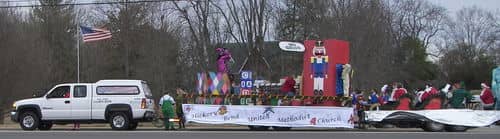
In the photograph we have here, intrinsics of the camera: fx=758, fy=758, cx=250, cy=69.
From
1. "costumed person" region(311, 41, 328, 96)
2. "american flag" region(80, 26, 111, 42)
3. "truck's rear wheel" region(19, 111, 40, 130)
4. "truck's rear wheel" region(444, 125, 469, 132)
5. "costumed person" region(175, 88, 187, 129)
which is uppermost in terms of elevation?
"american flag" region(80, 26, 111, 42)

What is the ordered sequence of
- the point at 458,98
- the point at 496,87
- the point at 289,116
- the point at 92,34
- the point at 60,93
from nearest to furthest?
the point at 289,116 < the point at 458,98 < the point at 60,93 < the point at 496,87 < the point at 92,34

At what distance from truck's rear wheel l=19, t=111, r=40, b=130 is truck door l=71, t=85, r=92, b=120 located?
1.33 metres

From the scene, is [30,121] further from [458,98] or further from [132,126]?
[458,98]

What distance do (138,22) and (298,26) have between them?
1318 centimetres

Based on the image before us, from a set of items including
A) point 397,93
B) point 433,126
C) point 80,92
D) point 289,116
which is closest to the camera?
point 433,126

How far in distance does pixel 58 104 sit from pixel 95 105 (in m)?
1.32

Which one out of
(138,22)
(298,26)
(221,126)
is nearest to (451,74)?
(298,26)

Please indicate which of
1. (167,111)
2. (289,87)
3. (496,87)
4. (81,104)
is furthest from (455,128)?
(81,104)

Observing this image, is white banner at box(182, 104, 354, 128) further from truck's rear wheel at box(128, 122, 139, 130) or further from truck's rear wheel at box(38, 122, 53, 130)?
truck's rear wheel at box(38, 122, 53, 130)

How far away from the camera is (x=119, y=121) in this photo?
2559 centimetres

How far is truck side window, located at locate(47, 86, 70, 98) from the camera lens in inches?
1021

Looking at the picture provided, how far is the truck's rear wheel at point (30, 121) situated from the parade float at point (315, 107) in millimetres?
5217

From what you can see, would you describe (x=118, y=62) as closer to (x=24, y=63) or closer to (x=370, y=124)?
(x=24, y=63)

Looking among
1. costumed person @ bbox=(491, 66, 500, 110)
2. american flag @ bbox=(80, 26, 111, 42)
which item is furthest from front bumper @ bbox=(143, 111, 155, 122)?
american flag @ bbox=(80, 26, 111, 42)
